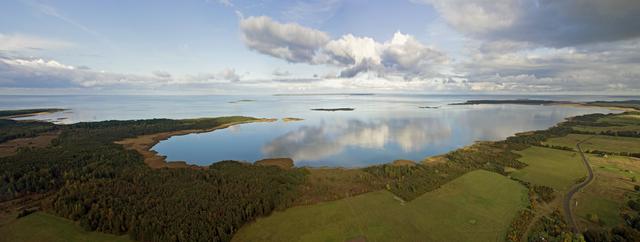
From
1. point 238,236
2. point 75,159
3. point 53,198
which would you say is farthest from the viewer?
point 75,159

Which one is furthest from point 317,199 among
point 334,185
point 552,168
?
point 552,168

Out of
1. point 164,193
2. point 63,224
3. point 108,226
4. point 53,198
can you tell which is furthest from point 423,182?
point 53,198

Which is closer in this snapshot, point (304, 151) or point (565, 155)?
point (565, 155)

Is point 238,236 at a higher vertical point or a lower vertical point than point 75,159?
lower

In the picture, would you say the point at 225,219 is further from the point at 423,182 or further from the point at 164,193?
the point at 423,182

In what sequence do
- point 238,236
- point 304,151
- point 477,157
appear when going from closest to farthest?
point 238,236 → point 477,157 → point 304,151

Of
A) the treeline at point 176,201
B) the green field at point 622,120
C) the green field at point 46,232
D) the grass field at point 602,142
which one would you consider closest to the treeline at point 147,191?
the treeline at point 176,201

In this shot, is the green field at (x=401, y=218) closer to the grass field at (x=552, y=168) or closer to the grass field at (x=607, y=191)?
the grass field at (x=607, y=191)

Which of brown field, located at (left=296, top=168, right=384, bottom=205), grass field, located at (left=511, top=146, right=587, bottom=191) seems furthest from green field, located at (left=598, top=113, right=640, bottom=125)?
brown field, located at (left=296, top=168, right=384, bottom=205)
